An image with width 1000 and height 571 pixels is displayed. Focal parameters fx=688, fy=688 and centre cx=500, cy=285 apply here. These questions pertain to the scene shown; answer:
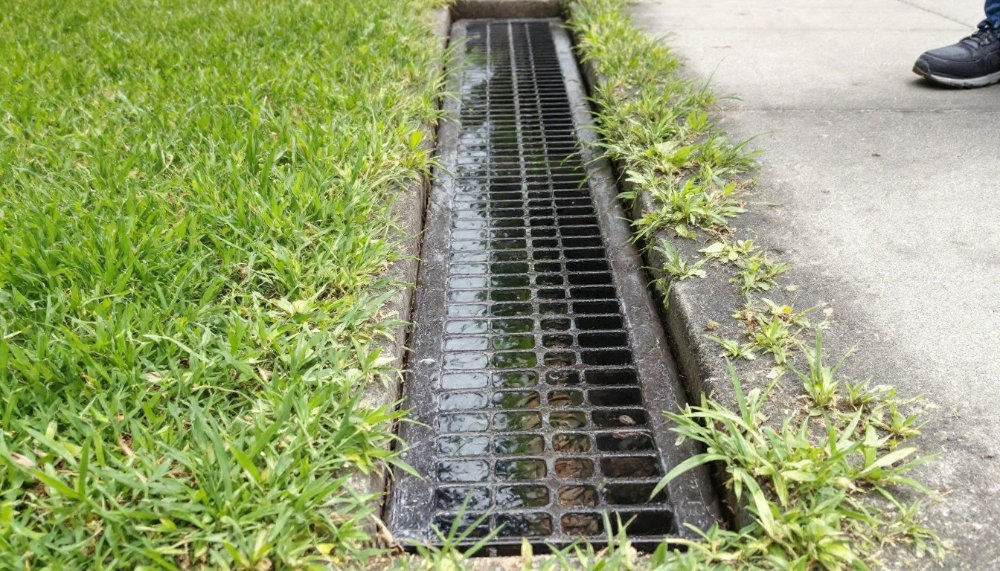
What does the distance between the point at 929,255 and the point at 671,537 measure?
115 cm

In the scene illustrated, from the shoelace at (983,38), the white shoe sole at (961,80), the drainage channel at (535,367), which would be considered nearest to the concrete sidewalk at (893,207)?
the white shoe sole at (961,80)

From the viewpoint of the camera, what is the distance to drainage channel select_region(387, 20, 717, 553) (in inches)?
53.2

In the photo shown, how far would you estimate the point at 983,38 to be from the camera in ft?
9.64

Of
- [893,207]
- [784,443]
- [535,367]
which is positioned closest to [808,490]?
[784,443]

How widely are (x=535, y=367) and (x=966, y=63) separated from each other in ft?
8.17

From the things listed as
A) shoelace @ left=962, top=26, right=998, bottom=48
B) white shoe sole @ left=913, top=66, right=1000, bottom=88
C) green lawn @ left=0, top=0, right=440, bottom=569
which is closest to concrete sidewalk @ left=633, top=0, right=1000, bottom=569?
white shoe sole @ left=913, top=66, right=1000, bottom=88

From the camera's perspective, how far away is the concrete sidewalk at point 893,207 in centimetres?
132

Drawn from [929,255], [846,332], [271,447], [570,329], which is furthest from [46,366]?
[929,255]

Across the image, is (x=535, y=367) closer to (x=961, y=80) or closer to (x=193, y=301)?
(x=193, y=301)

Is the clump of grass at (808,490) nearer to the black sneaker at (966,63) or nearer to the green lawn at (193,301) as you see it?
the green lawn at (193,301)

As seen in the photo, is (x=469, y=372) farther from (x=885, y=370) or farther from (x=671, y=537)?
(x=885, y=370)

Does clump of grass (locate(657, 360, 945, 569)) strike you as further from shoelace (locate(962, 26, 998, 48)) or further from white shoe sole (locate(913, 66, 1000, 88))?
shoelace (locate(962, 26, 998, 48))

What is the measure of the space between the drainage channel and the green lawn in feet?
0.57

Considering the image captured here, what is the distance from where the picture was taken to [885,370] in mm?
1455
